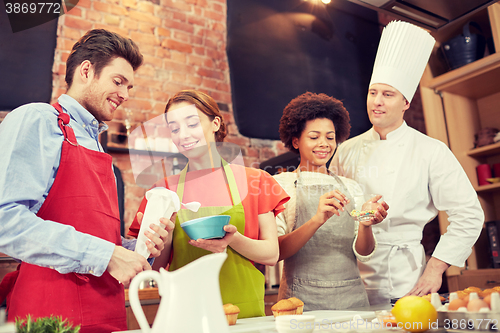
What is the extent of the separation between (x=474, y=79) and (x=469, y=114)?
0.29 m

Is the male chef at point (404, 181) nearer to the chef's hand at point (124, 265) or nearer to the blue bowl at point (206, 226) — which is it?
the blue bowl at point (206, 226)

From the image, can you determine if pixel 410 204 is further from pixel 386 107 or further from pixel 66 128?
pixel 66 128

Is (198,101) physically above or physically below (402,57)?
below

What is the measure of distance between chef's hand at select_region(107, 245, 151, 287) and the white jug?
336 millimetres

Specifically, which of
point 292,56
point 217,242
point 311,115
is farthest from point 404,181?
point 292,56

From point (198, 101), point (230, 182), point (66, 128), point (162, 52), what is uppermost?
point (162, 52)

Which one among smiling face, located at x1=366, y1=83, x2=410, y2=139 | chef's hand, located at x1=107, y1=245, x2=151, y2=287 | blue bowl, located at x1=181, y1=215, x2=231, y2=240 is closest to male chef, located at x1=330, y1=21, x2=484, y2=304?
smiling face, located at x1=366, y1=83, x2=410, y2=139

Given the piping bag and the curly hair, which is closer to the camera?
the piping bag

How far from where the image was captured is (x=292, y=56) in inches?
128

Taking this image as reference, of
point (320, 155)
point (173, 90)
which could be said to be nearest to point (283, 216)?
point (320, 155)

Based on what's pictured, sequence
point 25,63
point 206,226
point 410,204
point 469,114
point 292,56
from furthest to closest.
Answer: point 292,56
point 469,114
point 25,63
point 410,204
point 206,226

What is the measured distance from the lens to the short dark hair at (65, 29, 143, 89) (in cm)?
114

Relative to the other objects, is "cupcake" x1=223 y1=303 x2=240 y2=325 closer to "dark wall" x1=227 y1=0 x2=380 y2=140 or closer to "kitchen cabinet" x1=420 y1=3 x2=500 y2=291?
"kitchen cabinet" x1=420 y1=3 x2=500 y2=291

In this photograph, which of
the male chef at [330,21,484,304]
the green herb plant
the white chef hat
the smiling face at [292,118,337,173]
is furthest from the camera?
the white chef hat
